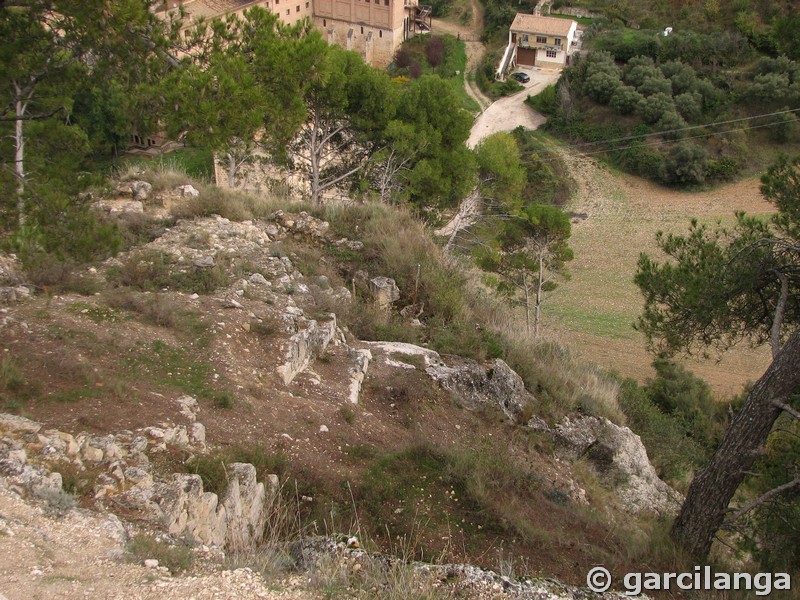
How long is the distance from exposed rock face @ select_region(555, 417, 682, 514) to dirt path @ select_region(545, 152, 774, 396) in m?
5.11

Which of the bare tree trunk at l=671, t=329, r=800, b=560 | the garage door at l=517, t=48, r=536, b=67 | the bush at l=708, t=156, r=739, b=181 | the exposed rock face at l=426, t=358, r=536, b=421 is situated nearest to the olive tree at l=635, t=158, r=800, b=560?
the bare tree trunk at l=671, t=329, r=800, b=560

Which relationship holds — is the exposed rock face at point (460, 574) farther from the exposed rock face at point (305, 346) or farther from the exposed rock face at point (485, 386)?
the exposed rock face at point (485, 386)

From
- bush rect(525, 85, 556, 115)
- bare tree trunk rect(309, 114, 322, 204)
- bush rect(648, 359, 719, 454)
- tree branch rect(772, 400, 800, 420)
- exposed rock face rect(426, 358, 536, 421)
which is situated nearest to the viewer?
tree branch rect(772, 400, 800, 420)

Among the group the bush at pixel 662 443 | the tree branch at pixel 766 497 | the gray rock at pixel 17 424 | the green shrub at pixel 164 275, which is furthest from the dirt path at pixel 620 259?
the gray rock at pixel 17 424

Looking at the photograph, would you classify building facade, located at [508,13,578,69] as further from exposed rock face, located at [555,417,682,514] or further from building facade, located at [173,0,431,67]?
exposed rock face, located at [555,417,682,514]

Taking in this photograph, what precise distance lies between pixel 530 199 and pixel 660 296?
25850mm

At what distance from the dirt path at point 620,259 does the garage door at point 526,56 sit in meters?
11.1

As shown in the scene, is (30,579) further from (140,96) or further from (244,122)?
(244,122)

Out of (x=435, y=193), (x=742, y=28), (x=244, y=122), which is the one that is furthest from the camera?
(x=742, y=28)

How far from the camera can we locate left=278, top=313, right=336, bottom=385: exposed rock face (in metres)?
7.03

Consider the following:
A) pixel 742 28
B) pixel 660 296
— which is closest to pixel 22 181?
pixel 660 296

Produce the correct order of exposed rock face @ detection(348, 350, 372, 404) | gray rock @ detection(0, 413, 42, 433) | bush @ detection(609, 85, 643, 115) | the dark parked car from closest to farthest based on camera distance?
gray rock @ detection(0, 413, 42, 433)
exposed rock face @ detection(348, 350, 372, 404)
bush @ detection(609, 85, 643, 115)
the dark parked car

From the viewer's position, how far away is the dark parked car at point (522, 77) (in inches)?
1689

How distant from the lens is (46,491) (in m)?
4.36
